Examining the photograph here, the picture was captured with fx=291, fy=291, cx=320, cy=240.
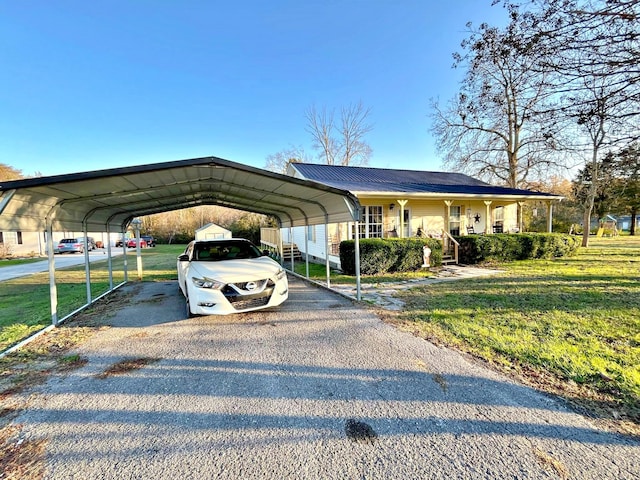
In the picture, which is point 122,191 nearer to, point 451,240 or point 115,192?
point 115,192

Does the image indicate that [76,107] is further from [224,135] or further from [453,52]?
[453,52]

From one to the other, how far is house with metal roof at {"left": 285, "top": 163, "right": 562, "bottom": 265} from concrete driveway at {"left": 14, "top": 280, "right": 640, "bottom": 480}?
8.21 metres

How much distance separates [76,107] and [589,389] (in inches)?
827

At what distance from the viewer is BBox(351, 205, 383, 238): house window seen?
1332 centimetres

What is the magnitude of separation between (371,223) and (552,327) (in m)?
9.36

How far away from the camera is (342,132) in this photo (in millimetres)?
30438

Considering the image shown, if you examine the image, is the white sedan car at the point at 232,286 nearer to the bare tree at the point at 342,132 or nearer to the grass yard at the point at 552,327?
the grass yard at the point at 552,327

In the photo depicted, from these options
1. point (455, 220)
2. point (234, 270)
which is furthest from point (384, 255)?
point (455, 220)

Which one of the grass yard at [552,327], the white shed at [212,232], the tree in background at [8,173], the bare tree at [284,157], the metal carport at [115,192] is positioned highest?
the bare tree at [284,157]

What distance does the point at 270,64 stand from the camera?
14.7 metres

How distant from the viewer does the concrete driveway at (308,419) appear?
1900 mm

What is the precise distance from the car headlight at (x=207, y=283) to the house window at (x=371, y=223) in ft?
29.9

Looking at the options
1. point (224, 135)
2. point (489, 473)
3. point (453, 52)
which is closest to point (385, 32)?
point (453, 52)

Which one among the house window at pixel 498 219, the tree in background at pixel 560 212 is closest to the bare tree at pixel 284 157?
the house window at pixel 498 219
